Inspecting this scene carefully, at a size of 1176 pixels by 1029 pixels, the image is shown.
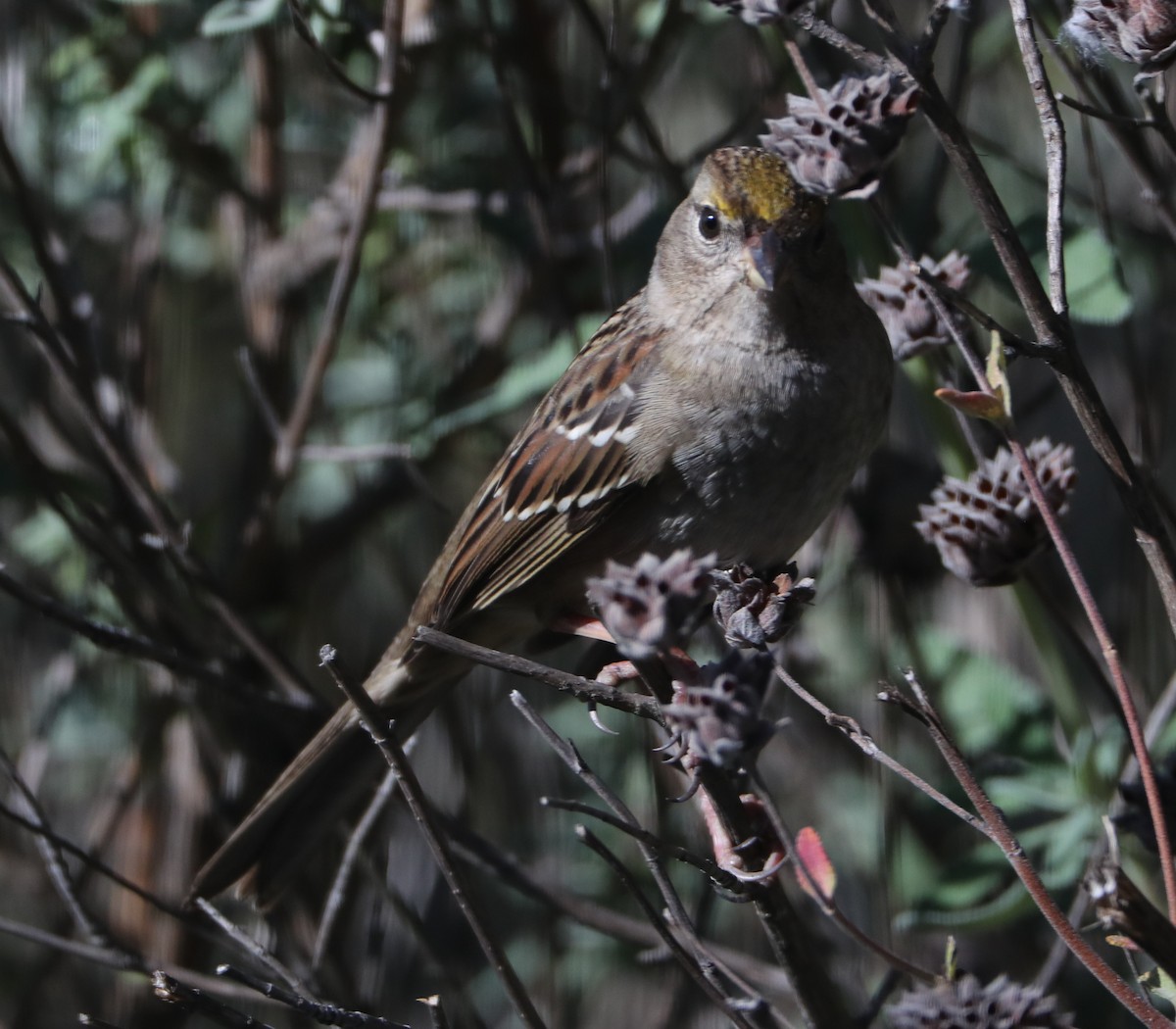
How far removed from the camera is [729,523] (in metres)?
2.23

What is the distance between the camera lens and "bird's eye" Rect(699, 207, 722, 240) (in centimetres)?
231

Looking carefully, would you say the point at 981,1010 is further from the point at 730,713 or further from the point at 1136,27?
the point at 1136,27

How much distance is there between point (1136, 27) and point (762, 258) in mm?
872

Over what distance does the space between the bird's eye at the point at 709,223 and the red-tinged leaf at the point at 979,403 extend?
105 centimetres

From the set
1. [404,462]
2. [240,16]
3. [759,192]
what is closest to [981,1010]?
[759,192]

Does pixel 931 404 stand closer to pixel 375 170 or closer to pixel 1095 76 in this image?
pixel 1095 76

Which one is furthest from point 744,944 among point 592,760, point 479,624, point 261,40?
point 261,40

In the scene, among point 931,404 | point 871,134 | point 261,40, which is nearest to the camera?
point 871,134

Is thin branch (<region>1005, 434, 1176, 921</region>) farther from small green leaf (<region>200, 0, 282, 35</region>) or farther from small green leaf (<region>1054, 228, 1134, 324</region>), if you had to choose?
small green leaf (<region>200, 0, 282, 35</region>)

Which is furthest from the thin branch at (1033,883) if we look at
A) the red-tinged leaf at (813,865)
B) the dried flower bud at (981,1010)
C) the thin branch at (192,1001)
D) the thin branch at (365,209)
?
the thin branch at (365,209)

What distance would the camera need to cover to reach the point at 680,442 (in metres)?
2.24

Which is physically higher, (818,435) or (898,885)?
(818,435)

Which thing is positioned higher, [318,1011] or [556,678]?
[556,678]

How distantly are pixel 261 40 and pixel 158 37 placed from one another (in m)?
0.29
